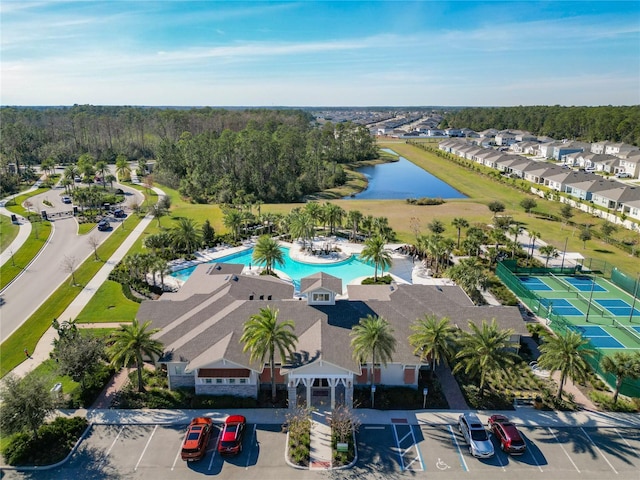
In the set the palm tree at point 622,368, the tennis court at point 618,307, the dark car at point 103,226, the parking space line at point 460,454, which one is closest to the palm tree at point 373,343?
the parking space line at point 460,454

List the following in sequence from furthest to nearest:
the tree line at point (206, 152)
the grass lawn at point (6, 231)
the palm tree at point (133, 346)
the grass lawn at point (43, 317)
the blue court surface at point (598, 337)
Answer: the tree line at point (206, 152)
the grass lawn at point (6, 231)
the blue court surface at point (598, 337)
the grass lawn at point (43, 317)
the palm tree at point (133, 346)

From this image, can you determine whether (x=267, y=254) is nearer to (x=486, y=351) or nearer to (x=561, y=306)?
(x=486, y=351)

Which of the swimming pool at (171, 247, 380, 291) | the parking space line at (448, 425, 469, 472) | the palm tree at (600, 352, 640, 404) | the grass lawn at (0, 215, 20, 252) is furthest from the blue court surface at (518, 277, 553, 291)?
the grass lawn at (0, 215, 20, 252)

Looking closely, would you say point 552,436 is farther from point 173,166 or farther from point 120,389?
point 173,166

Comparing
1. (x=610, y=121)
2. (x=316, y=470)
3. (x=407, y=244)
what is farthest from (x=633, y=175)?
(x=316, y=470)

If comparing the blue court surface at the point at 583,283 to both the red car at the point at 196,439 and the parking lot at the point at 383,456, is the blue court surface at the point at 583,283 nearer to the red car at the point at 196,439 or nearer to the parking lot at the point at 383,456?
the parking lot at the point at 383,456

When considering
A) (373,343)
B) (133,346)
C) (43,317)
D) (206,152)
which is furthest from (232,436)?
(206,152)
